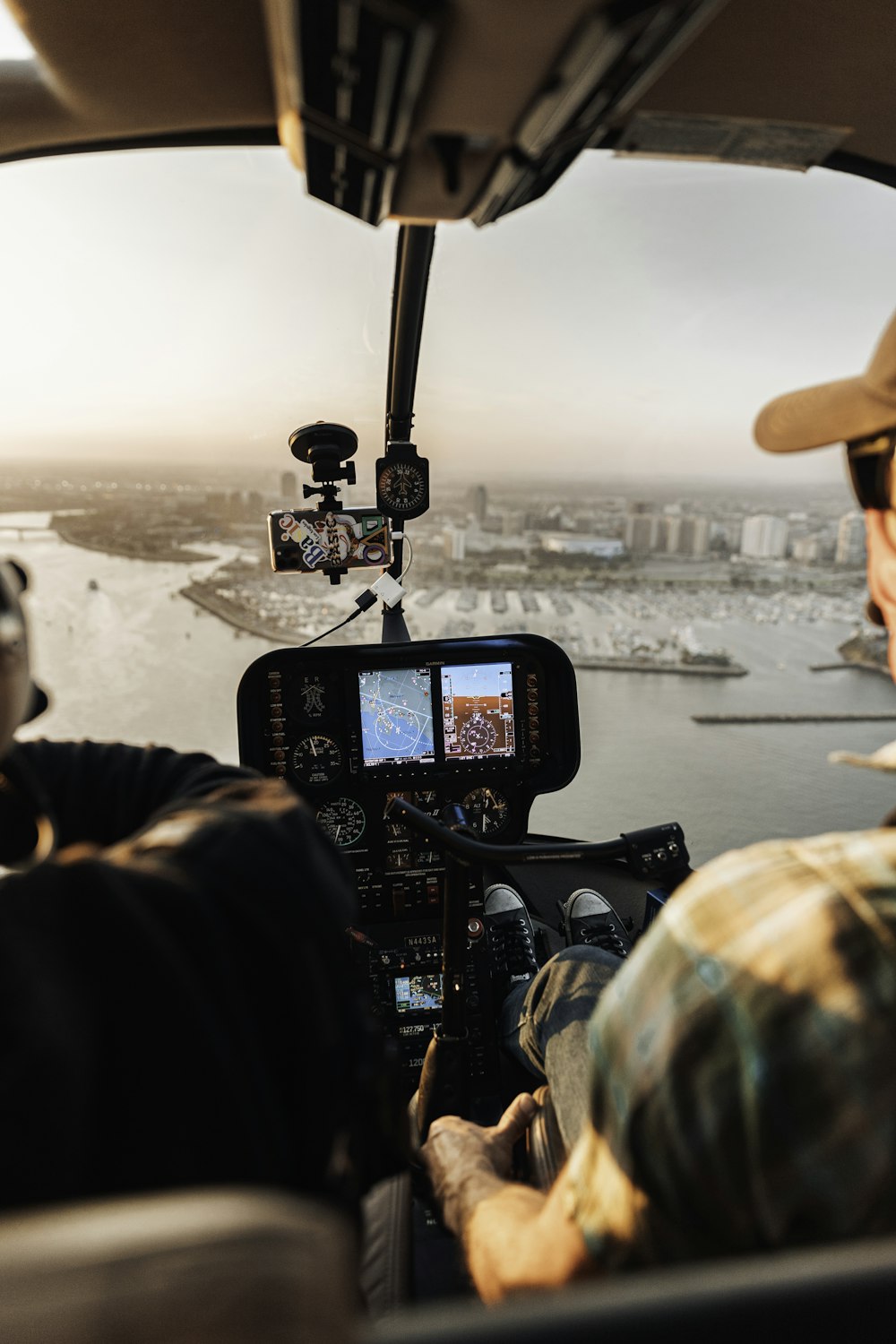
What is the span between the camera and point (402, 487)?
228cm

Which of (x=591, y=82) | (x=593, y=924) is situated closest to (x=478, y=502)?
(x=593, y=924)

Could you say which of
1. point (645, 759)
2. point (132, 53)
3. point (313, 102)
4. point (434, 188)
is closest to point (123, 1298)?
point (313, 102)

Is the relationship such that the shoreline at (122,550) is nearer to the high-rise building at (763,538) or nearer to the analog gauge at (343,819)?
the analog gauge at (343,819)

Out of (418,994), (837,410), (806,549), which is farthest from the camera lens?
(806,549)

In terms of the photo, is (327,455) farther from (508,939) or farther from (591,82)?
(508,939)

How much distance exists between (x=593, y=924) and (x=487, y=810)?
1.60 ft

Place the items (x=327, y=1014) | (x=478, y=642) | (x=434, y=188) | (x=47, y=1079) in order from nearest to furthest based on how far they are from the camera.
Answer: (x=47, y=1079), (x=327, y=1014), (x=434, y=188), (x=478, y=642)

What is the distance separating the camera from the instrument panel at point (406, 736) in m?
2.21

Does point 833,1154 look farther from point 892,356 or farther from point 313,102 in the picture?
point 313,102

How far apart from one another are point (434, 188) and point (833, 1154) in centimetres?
112

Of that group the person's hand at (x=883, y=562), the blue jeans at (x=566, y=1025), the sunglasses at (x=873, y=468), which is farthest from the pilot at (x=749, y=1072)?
the blue jeans at (x=566, y=1025)

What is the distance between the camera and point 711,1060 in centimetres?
59

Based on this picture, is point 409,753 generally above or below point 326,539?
below

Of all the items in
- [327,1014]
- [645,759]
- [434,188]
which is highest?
[434,188]
